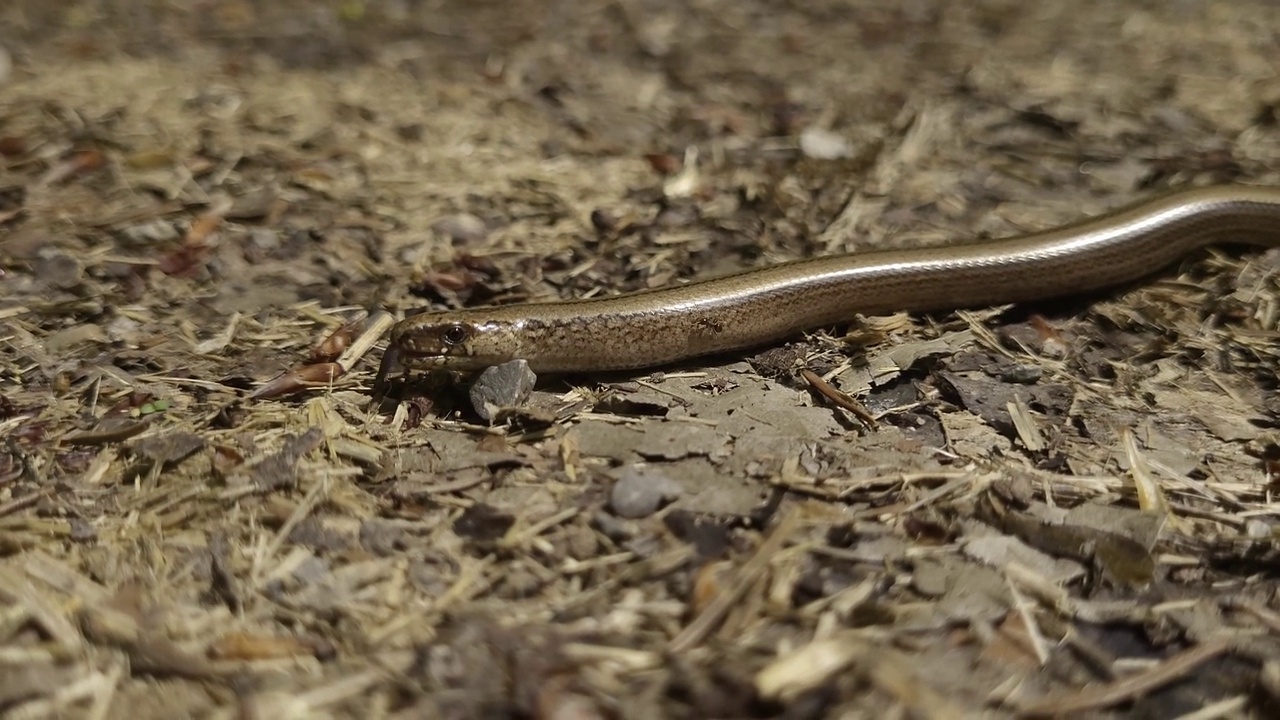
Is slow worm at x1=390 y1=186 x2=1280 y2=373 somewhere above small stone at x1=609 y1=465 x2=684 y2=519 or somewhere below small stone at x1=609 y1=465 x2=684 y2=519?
above

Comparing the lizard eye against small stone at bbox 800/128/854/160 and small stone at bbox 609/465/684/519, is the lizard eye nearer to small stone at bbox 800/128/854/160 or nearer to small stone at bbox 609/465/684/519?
small stone at bbox 609/465/684/519

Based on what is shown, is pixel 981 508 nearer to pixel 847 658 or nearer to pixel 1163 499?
pixel 1163 499

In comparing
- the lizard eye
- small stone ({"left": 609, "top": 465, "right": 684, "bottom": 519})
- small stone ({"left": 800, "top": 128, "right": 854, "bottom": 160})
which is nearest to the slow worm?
the lizard eye

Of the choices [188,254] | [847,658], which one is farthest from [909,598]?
[188,254]

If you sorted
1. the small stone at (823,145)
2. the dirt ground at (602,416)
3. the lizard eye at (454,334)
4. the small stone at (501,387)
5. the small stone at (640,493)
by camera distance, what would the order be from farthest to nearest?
the small stone at (823,145) < the lizard eye at (454,334) < the small stone at (501,387) < the small stone at (640,493) < the dirt ground at (602,416)

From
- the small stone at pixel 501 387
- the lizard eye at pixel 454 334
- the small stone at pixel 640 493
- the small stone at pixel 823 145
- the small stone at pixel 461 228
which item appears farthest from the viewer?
the small stone at pixel 823 145

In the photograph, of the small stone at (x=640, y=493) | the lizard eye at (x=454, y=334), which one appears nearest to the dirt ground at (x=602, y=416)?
the small stone at (x=640, y=493)

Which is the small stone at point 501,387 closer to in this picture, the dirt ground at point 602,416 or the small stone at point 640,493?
the dirt ground at point 602,416
